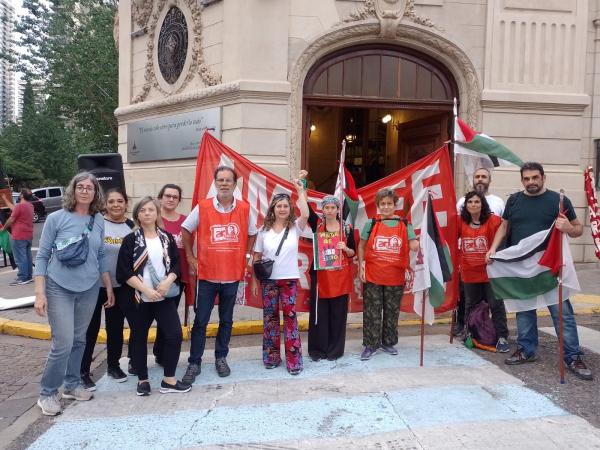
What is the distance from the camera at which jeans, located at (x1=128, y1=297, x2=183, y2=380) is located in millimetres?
4641

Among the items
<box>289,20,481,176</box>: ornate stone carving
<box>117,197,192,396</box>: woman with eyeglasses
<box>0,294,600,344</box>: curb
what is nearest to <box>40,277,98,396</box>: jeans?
<box>117,197,192,396</box>: woman with eyeglasses

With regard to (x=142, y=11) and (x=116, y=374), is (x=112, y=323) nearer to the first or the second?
(x=116, y=374)

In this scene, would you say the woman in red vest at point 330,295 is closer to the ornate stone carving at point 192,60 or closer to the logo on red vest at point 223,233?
the logo on red vest at point 223,233

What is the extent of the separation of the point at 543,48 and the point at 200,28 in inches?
258

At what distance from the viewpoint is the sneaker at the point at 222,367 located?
5168 millimetres

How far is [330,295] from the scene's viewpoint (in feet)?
18.0

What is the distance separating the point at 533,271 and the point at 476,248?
2.21ft

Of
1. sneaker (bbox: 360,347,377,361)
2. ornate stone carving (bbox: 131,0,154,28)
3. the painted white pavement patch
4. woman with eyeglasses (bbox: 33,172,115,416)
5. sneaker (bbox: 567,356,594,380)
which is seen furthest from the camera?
ornate stone carving (bbox: 131,0,154,28)

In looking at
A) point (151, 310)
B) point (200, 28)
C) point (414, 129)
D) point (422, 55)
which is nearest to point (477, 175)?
point (151, 310)

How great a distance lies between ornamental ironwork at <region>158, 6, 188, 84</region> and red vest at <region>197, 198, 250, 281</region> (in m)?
6.75

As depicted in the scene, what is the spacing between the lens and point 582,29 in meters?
10.0

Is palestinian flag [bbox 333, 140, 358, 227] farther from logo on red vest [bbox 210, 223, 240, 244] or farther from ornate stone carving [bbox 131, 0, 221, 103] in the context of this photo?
ornate stone carving [bbox 131, 0, 221, 103]

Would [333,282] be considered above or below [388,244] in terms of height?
below

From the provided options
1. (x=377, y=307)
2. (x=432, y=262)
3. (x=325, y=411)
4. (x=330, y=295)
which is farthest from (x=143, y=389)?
(x=432, y=262)
